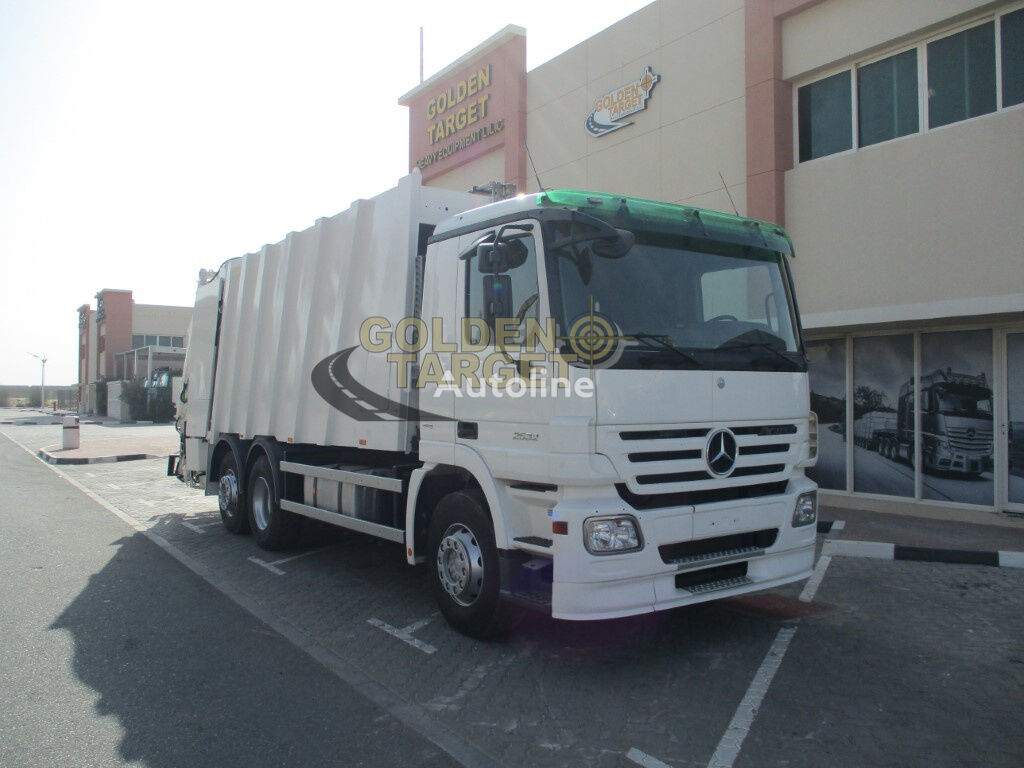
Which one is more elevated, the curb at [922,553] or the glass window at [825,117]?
the glass window at [825,117]

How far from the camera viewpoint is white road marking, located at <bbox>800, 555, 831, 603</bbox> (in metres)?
6.50

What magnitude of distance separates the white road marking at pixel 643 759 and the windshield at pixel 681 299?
82.4 inches

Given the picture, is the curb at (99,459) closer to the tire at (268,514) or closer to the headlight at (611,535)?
the tire at (268,514)

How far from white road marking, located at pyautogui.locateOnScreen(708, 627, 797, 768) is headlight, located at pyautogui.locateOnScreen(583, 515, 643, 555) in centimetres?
105

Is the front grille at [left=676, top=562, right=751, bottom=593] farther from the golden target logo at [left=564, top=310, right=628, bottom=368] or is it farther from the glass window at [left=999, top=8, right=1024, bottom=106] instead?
the glass window at [left=999, top=8, right=1024, bottom=106]

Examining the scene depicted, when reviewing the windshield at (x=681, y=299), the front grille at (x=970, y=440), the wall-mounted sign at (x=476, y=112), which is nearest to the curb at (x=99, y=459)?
the wall-mounted sign at (x=476, y=112)

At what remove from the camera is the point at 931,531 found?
903 cm

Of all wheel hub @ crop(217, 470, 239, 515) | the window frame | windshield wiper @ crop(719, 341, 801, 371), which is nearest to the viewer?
→ windshield wiper @ crop(719, 341, 801, 371)

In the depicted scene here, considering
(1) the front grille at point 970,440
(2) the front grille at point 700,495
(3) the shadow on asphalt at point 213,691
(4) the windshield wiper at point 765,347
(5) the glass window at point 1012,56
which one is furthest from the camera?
(1) the front grille at point 970,440

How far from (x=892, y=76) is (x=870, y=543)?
6.18 m

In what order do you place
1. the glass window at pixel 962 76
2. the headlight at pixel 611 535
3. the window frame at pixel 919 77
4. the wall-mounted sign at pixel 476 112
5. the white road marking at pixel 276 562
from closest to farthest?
the headlight at pixel 611 535 < the white road marking at pixel 276 562 < the window frame at pixel 919 77 < the glass window at pixel 962 76 < the wall-mounted sign at pixel 476 112

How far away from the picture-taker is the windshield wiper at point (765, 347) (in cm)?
509

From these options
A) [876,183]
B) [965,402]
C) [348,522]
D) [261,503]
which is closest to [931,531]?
[965,402]

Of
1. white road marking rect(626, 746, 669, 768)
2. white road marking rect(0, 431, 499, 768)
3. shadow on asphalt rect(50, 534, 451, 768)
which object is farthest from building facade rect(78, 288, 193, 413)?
white road marking rect(626, 746, 669, 768)
